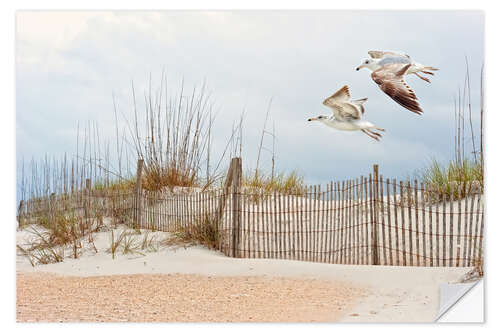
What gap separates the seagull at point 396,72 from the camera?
4273mm

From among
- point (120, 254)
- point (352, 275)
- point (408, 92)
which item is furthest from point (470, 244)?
point (120, 254)

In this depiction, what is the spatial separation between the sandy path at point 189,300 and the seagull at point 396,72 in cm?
140

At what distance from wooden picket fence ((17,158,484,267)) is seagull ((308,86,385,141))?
0.34 metres

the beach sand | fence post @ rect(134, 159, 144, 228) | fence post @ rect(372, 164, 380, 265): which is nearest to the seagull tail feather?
fence post @ rect(372, 164, 380, 265)

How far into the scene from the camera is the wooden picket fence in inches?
173

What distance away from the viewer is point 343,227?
473 cm

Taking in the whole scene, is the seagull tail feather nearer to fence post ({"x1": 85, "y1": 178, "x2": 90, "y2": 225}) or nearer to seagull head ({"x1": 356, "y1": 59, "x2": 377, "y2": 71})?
seagull head ({"x1": 356, "y1": 59, "x2": 377, "y2": 71})

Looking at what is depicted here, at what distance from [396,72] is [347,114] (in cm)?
47

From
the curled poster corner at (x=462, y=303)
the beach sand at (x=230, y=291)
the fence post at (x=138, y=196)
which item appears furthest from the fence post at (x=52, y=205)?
the curled poster corner at (x=462, y=303)

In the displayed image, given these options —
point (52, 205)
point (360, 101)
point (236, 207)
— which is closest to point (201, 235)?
point (236, 207)

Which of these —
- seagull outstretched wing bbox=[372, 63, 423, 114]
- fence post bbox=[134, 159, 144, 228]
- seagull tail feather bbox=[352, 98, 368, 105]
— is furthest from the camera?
fence post bbox=[134, 159, 144, 228]

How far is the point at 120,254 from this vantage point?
535 cm

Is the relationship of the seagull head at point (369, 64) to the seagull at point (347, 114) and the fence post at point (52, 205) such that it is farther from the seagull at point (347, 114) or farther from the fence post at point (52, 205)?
the fence post at point (52, 205)
